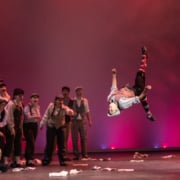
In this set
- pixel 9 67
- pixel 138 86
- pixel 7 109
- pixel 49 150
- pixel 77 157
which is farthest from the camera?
pixel 9 67

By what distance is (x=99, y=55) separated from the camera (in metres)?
10.5

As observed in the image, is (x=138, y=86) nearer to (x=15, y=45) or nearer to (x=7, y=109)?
(x=7, y=109)

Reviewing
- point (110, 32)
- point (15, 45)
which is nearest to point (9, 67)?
point (15, 45)

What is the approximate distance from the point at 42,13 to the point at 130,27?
2.03 metres

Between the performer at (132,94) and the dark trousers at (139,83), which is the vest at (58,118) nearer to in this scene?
the performer at (132,94)

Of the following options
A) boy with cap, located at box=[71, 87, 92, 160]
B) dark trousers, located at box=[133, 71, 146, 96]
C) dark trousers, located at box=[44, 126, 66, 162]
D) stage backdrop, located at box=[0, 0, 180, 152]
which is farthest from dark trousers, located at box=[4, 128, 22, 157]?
stage backdrop, located at box=[0, 0, 180, 152]

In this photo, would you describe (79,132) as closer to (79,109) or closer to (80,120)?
(80,120)

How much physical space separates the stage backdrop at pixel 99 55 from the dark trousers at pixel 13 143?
10.1 ft

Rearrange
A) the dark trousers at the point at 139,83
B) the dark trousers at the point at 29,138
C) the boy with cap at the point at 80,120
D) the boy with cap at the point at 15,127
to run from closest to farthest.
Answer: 1. the dark trousers at the point at 139,83
2. the boy with cap at the point at 15,127
3. the dark trousers at the point at 29,138
4. the boy with cap at the point at 80,120

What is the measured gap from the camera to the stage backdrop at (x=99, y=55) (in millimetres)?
10164

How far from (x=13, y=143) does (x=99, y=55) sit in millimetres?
4117

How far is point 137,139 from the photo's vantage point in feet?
34.8

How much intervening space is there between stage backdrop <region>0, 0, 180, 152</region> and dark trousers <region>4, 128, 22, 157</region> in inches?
121

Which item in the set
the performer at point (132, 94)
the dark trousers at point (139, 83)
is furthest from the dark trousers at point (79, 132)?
the dark trousers at point (139, 83)
